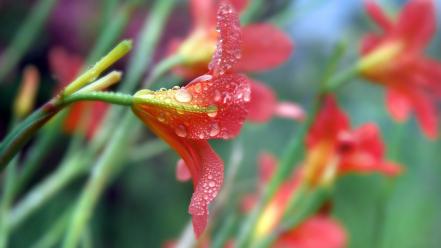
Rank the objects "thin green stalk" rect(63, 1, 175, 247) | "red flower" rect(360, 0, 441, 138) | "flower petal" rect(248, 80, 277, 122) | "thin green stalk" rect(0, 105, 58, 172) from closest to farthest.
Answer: "thin green stalk" rect(0, 105, 58, 172), "thin green stalk" rect(63, 1, 175, 247), "flower petal" rect(248, 80, 277, 122), "red flower" rect(360, 0, 441, 138)

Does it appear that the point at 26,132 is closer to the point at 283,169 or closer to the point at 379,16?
the point at 283,169

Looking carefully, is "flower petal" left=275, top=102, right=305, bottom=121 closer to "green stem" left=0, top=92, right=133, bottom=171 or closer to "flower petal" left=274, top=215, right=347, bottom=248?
"flower petal" left=274, top=215, right=347, bottom=248

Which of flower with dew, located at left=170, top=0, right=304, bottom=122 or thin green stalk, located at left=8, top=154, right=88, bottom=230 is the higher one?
thin green stalk, located at left=8, top=154, right=88, bottom=230

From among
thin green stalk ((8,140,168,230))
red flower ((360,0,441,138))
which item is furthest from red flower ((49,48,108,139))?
red flower ((360,0,441,138))

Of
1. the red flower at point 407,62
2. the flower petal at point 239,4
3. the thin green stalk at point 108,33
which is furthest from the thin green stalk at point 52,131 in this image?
the red flower at point 407,62

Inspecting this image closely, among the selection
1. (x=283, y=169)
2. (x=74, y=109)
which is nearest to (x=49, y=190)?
(x=74, y=109)

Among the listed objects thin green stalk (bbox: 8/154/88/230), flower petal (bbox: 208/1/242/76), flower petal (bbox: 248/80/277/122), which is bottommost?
flower petal (bbox: 208/1/242/76)

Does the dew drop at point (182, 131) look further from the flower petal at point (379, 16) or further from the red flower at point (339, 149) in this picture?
the flower petal at point (379, 16)

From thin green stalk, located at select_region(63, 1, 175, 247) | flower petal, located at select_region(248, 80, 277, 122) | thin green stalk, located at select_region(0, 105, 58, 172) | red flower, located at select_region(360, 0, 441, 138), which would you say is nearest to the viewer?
thin green stalk, located at select_region(0, 105, 58, 172)
